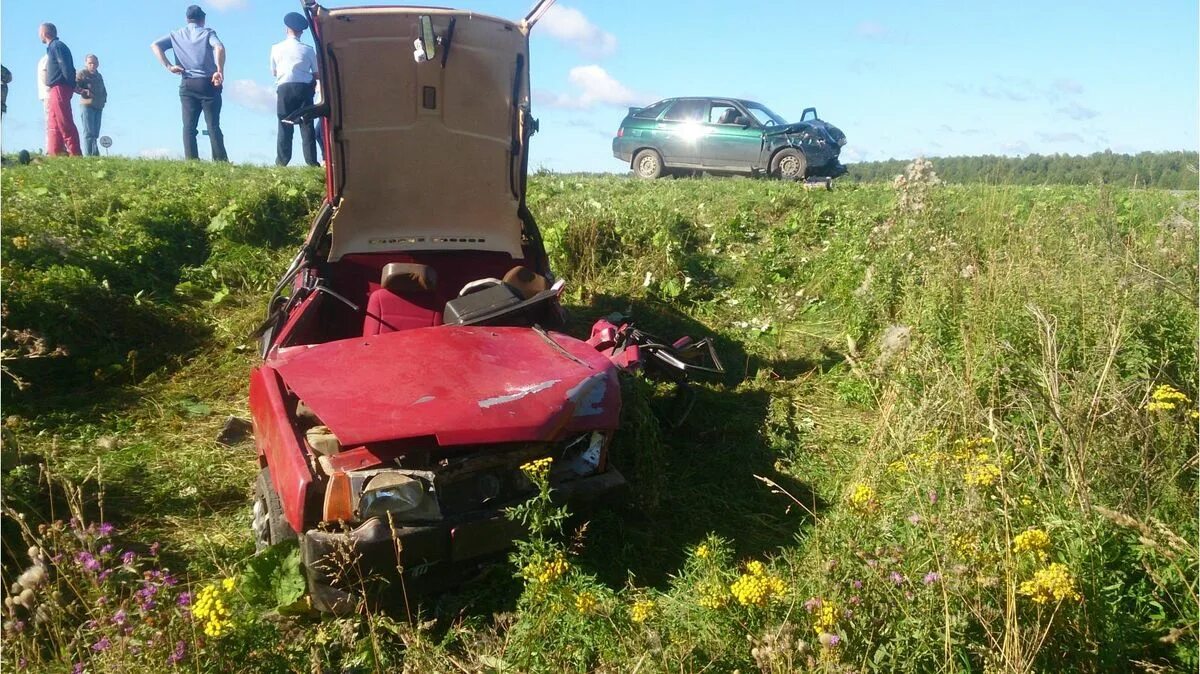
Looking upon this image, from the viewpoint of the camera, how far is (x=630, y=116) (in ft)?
52.1

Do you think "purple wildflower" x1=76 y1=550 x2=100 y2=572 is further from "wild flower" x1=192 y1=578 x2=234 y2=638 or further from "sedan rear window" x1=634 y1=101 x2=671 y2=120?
"sedan rear window" x1=634 y1=101 x2=671 y2=120

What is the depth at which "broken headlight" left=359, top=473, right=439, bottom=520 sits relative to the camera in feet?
9.74

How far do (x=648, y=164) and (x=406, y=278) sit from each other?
11.5m

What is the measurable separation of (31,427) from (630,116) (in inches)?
496

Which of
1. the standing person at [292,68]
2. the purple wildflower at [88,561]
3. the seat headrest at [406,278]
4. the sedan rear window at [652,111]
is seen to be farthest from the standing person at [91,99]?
the purple wildflower at [88,561]

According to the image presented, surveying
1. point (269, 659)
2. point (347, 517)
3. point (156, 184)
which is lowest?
point (269, 659)

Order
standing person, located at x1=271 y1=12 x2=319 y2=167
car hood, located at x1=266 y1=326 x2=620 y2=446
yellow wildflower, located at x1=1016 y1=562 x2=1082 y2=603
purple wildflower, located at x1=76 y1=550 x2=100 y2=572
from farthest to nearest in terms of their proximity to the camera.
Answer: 1. standing person, located at x1=271 y1=12 x2=319 y2=167
2. car hood, located at x1=266 y1=326 x2=620 y2=446
3. purple wildflower, located at x1=76 y1=550 x2=100 y2=572
4. yellow wildflower, located at x1=1016 y1=562 x2=1082 y2=603

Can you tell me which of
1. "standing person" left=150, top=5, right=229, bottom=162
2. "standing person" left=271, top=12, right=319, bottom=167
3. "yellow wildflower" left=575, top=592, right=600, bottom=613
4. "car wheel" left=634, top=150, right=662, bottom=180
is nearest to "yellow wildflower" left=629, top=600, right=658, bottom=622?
"yellow wildflower" left=575, top=592, right=600, bottom=613

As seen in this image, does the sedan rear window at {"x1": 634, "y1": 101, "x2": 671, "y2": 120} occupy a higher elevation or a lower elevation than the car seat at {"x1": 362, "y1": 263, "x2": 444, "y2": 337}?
higher

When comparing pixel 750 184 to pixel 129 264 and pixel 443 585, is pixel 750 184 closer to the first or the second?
pixel 129 264

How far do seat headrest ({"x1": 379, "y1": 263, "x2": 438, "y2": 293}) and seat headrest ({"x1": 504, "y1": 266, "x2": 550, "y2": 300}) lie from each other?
1.66ft

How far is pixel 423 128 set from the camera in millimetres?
5332

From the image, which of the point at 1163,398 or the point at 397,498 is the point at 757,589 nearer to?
the point at 397,498

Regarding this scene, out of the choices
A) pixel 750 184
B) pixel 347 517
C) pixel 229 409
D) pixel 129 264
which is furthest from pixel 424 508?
pixel 750 184
